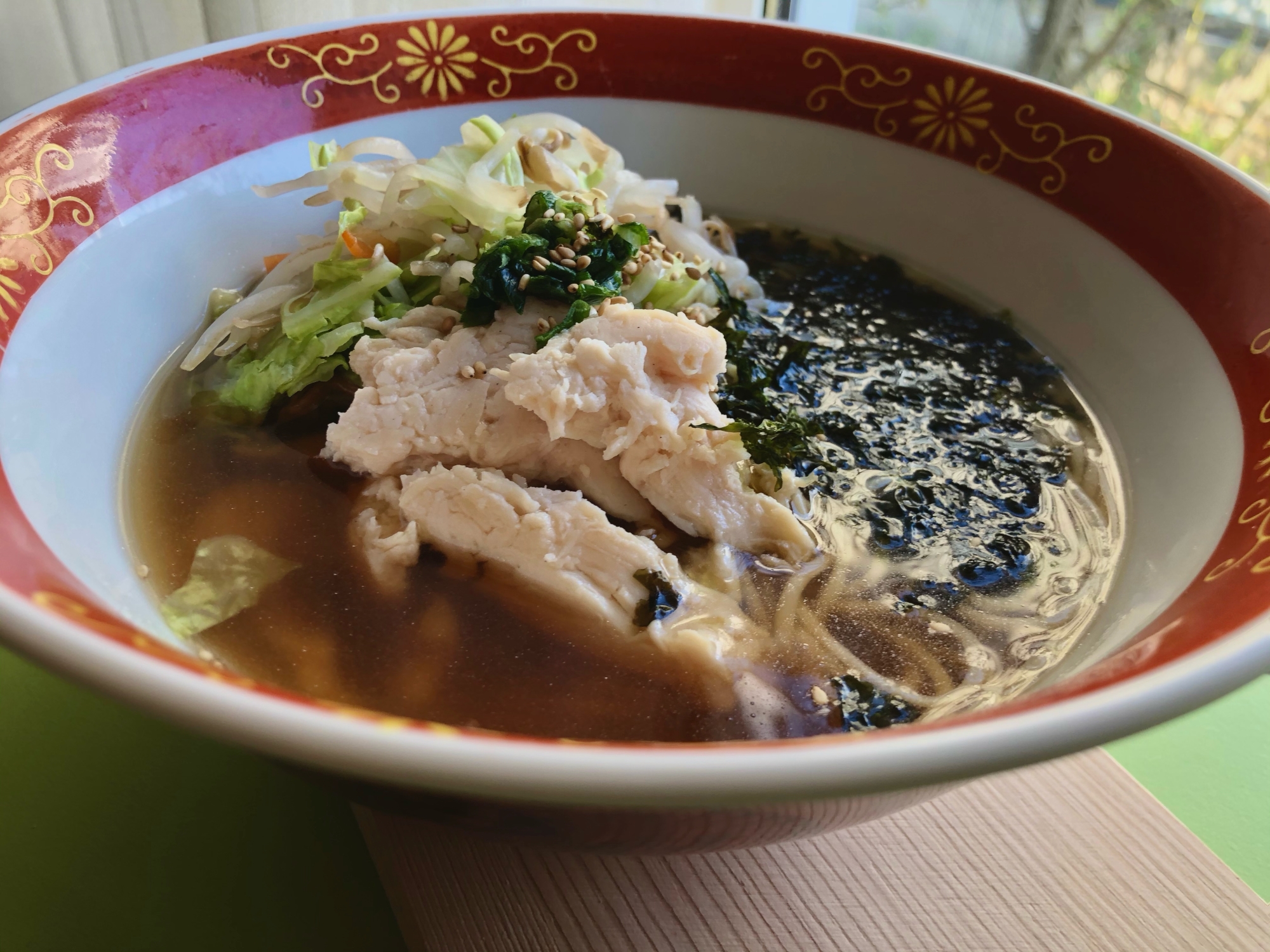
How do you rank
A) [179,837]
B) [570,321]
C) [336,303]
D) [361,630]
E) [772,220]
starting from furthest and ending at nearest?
1. [772,220]
2. [336,303]
3. [570,321]
4. [361,630]
5. [179,837]

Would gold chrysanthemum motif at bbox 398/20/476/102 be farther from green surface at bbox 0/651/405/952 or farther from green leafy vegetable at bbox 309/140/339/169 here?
green surface at bbox 0/651/405/952

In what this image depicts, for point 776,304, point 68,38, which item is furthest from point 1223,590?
point 68,38

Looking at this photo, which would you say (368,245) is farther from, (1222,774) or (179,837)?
(1222,774)

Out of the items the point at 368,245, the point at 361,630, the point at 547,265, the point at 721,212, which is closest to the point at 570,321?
the point at 547,265

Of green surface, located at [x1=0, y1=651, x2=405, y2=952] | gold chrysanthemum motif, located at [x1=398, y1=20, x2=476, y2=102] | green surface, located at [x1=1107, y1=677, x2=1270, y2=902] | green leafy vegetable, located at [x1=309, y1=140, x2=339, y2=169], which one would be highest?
gold chrysanthemum motif, located at [x1=398, y1=20, x2=476, y2=102]

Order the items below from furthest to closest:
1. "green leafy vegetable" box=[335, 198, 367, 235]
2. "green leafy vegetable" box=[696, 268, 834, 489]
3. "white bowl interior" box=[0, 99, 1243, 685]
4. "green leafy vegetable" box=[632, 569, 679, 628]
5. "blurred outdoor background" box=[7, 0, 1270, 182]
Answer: "blurred outdoor background" box=[7, 0, 1270, 182] → "green leafy vegetable" box=[335, 198, 367, 235] → "green leafy vegetable" box=[696, 268, 834, 489] → "green leafy vegetable" box=[632, 569, 679, 628] → "white bowl interior" box=[0, 99, 1243, 685]

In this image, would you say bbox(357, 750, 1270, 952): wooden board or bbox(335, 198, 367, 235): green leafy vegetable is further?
bbox(335, 198, 367, 235): green leafy vegetable

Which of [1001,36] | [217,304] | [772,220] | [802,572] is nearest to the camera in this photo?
[802,572]

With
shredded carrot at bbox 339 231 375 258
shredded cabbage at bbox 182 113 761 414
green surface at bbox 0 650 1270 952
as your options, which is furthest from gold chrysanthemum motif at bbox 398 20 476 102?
green surface at bbox 0 650 1270 952

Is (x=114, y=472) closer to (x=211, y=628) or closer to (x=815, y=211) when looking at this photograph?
(x=211, y=628)
